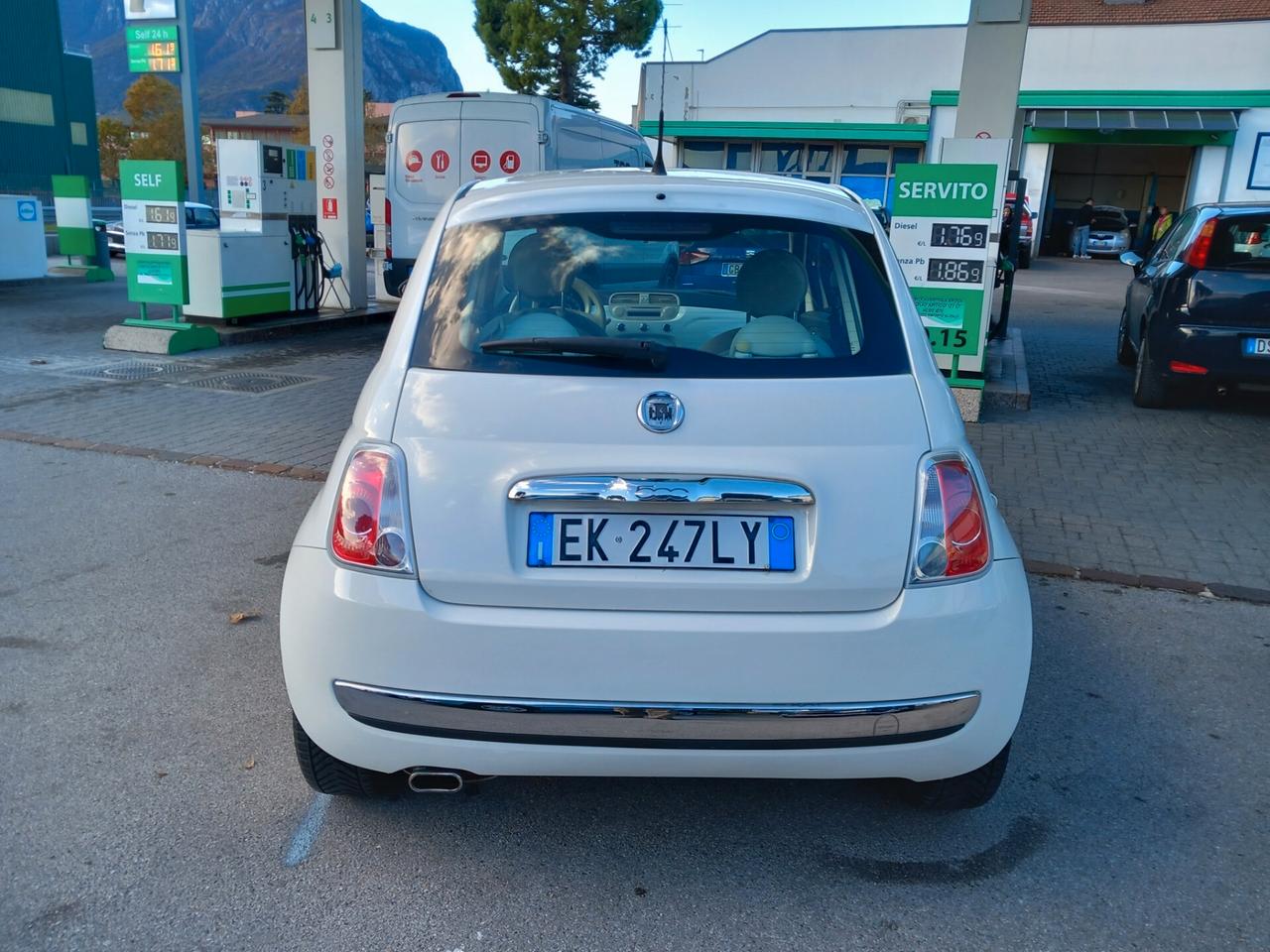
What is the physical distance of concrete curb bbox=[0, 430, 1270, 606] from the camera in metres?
5.07

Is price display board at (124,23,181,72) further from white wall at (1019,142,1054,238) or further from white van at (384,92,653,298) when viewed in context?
white wall at (1019,142,1054,238)

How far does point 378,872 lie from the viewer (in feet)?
9.05

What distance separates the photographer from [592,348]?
2.64 metres

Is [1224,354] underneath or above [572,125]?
underneath

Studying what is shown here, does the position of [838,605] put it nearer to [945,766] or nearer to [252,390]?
[945,766]

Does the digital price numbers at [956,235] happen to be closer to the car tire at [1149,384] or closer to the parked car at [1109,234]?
the car tire at [1149,384]

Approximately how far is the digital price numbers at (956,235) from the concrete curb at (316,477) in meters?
3.90

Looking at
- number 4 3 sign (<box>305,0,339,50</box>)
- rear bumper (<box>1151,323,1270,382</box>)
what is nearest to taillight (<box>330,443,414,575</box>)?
rear bumper (<box>1151,323,1270,382</box>)

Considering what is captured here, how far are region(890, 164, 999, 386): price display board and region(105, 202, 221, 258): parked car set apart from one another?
16390 millimetres

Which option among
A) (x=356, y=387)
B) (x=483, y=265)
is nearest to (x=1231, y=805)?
(x=483, y=265)

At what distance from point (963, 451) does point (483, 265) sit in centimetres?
134

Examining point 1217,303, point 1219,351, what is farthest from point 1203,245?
point 1219,351

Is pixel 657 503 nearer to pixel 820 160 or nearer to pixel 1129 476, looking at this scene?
pixel 1129 476

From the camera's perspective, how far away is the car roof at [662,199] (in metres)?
2.92
